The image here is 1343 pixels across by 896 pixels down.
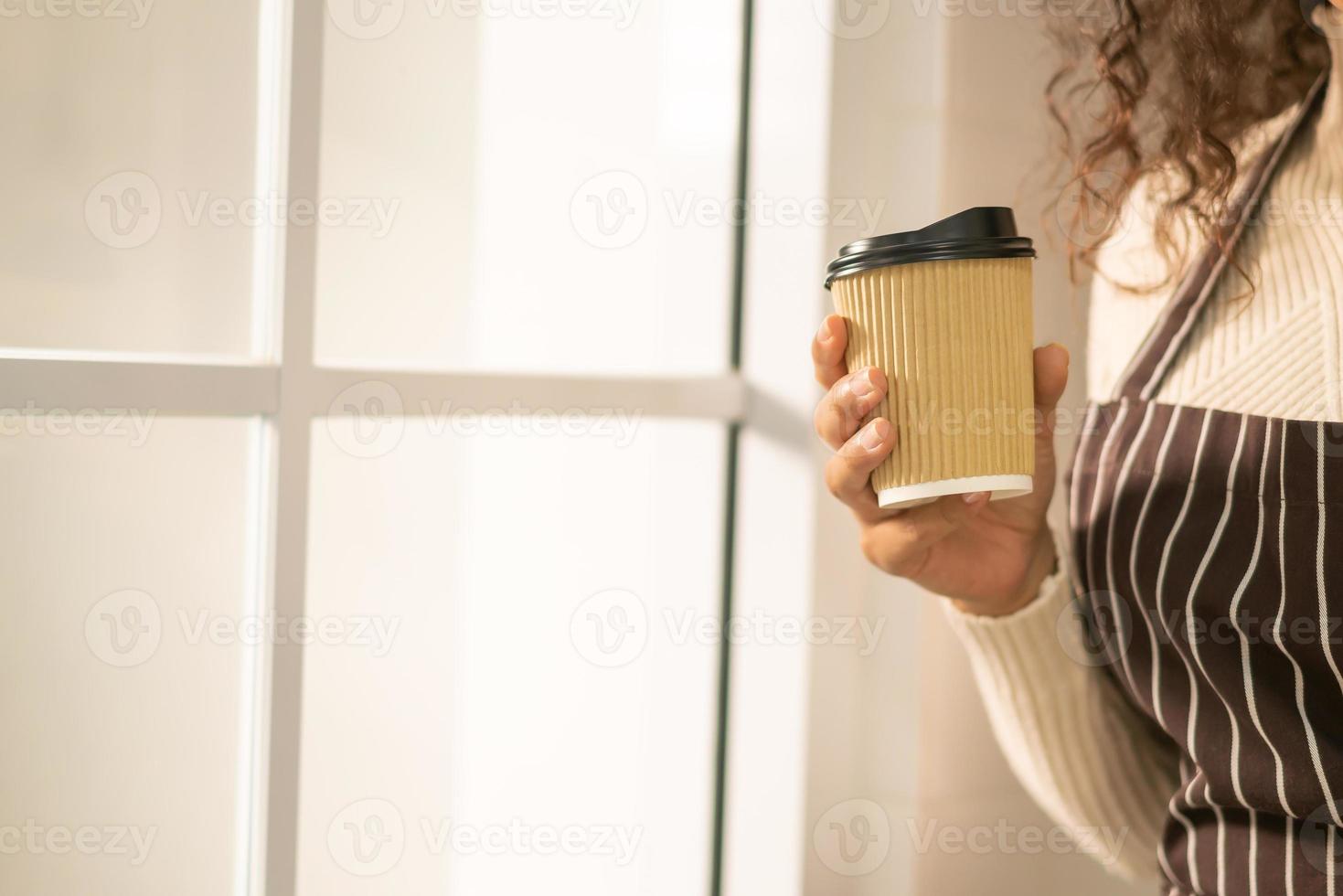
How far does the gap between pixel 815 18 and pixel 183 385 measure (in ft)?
1.85

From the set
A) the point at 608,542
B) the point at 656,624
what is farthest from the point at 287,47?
the point at 656,624

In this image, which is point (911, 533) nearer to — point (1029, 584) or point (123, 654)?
point (1029, 584)

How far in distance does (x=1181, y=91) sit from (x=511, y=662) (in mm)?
687

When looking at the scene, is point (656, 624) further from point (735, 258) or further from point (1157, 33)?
point (1157, 33)

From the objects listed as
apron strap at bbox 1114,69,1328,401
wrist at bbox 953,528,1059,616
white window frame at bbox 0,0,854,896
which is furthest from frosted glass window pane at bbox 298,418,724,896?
apron strap at bbox 1114,69,1328,401

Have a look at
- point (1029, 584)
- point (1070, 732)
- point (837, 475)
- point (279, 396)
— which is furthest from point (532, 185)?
point (1070, 732)

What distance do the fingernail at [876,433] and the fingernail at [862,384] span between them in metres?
0.02

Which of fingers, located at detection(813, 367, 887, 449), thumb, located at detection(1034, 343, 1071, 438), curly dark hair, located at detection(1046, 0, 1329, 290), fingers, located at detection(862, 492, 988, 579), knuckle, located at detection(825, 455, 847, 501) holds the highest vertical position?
curly dark hair, located at detection(1046, 0, 1329, 290)

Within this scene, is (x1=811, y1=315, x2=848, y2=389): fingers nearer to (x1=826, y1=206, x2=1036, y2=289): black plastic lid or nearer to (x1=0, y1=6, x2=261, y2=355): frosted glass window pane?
(x1=826, y1=206, x2=1036, y2=289): black plastic lid

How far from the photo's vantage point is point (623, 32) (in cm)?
89

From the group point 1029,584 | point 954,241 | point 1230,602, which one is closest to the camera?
point 954,241

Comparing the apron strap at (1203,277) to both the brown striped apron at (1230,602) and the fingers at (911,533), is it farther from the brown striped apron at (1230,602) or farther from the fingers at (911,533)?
the fingers at (911,533)

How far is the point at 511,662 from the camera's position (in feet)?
2.81

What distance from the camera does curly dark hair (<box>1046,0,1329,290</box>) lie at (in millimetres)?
742
